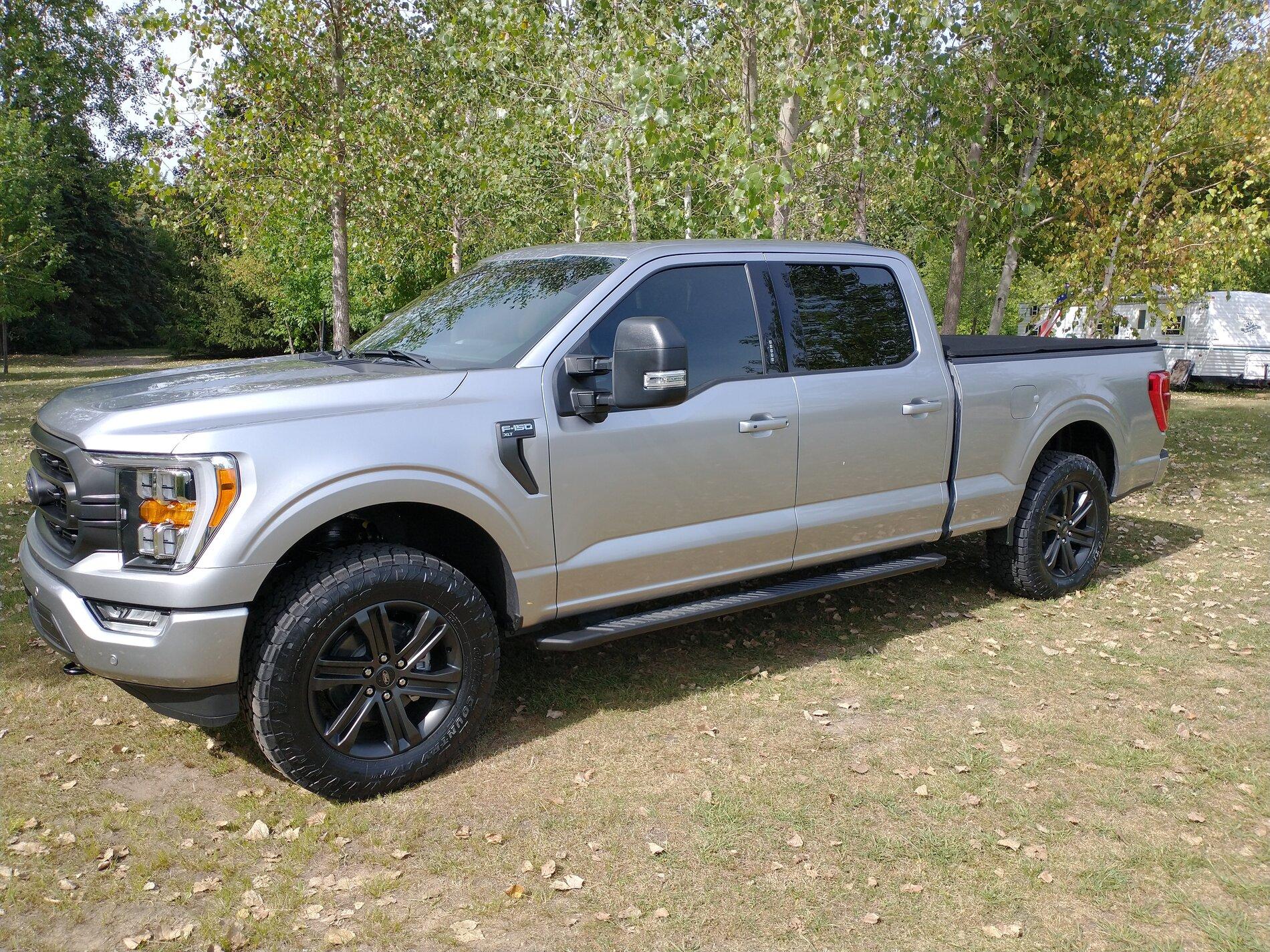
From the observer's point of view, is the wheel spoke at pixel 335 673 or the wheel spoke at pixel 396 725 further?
the wheel spoke at pixel 396 725

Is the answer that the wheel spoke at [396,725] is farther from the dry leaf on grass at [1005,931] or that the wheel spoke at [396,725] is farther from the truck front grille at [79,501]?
the dry leaf on grass at [1005,931]

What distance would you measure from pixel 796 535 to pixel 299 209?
11481mm

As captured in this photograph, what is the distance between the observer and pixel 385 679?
3703 millimetres

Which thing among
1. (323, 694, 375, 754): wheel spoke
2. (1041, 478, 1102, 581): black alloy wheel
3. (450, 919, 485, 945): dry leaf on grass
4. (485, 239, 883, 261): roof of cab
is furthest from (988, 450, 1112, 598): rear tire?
(450, 919, 485, 945): dry leaf on grass

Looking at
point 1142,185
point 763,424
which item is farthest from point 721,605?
point 1142,185

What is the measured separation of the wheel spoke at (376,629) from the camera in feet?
11.8

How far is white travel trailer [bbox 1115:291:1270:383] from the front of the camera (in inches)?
928

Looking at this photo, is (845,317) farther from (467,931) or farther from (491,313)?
(467,931)

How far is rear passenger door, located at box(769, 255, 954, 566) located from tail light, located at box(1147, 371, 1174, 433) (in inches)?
77.8

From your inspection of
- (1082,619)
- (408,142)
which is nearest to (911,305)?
(1082,619)

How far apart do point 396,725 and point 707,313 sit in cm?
225

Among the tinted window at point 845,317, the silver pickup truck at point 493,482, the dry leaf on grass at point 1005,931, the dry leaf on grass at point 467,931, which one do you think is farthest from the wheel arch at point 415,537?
the dry leaf on grass at point 1005,931

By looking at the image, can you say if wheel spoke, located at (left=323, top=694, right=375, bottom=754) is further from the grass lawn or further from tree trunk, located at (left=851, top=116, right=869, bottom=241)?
tree trunk, located at (left=851, top=116, right=869, bottom=241)

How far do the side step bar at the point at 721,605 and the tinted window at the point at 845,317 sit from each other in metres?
1.07
